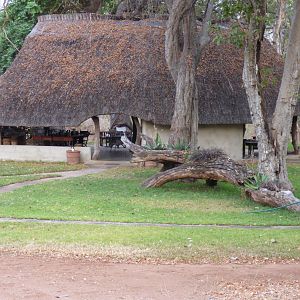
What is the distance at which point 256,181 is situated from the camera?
15.8 meters

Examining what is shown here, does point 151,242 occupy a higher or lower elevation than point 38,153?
lower

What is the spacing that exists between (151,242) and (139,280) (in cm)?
224

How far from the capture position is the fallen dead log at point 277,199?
47.9ft

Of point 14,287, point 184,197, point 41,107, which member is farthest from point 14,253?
point 41,107

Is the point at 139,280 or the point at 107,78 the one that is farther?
the point at 107,78

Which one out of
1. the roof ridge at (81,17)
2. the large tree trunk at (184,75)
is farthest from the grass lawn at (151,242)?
the roof ridge at (81,17)

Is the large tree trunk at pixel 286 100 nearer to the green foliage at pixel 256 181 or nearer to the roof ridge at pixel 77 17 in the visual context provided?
the green foliage at pixel 256 181

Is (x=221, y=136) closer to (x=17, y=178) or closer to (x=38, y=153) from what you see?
(x=38, y=153)

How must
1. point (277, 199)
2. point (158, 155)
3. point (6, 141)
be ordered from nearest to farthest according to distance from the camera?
point (277, 199) < point (158, 155) < point (6, 141)

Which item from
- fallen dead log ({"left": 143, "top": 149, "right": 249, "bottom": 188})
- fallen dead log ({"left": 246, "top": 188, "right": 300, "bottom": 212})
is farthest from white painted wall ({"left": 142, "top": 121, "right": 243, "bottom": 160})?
fallen dead log ({"left": 246, "top": 188, "right": 300, "bottom": 212})

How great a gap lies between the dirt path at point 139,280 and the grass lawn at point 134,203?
3.83 meters

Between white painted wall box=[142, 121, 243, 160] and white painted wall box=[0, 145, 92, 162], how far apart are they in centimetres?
265

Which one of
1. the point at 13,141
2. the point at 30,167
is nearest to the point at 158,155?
the point at 30,167

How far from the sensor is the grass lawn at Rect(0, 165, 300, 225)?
13.5 m
